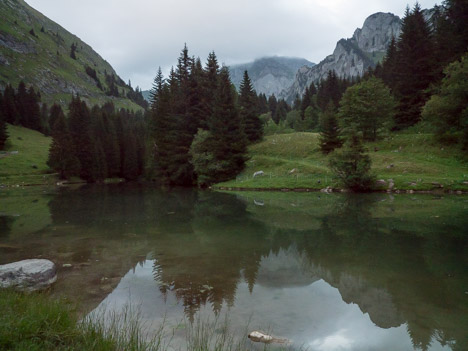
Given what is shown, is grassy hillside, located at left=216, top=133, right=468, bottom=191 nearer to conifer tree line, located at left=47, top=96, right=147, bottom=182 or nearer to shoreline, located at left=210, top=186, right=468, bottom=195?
shoreline, located at left=210, top=186, right=468, bottom=195

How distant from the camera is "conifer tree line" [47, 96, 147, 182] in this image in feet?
238

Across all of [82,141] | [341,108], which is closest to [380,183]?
[341,108]

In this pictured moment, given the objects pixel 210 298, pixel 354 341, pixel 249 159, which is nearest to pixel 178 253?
pixel 210 298

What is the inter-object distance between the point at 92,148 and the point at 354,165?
2667 inches

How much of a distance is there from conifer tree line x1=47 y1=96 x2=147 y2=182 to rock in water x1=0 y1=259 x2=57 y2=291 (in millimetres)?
71730

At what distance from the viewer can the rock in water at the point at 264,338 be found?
5723 millimetres

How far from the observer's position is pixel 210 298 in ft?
25.6

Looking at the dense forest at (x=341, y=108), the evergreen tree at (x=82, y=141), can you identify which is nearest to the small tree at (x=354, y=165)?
the dense forest at (x=341, y=108)

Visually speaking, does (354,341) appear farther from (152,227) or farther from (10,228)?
(10,228)

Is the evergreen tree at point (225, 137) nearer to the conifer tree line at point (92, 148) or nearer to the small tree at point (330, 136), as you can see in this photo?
the small tree at point (330, 136)

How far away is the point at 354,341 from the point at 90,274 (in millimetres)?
8154

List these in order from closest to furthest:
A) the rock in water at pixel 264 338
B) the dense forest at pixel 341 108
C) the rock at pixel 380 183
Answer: the rock in water at pixel 264 338 → the rock at pixel 380 183 → the dense forest at pixel 341 108

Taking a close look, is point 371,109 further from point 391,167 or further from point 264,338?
point 264,338

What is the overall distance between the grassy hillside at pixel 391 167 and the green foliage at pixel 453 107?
8.16ft
